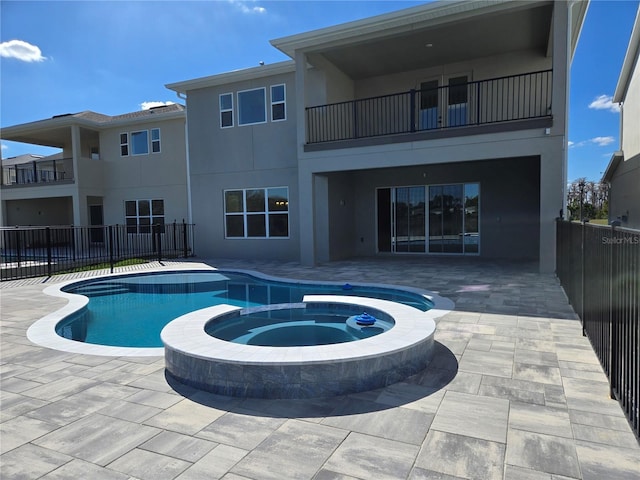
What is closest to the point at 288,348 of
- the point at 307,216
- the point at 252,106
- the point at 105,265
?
the point at 307,216

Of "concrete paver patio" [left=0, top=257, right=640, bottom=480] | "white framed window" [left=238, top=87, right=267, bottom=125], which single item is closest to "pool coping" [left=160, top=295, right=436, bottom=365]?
"concrete paver patio" [left=0, top=257, right=640, bottom=480]

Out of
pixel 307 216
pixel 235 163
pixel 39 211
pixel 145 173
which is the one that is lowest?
pixel 307 216

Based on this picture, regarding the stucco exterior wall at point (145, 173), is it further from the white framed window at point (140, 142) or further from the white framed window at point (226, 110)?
the white framed window at point (226, 110)

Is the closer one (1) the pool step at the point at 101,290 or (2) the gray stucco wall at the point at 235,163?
(1) the pool step at the point at 101,290

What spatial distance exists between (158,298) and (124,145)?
38.5ft

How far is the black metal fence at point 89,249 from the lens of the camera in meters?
11.2

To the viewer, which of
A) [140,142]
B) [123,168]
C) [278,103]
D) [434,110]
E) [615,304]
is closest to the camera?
[615,304]

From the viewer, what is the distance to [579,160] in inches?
1391

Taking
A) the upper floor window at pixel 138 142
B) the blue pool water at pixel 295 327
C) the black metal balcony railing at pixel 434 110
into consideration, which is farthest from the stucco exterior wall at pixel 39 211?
the blue pool water at pixel 295 327

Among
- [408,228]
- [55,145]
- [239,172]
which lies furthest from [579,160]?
[55,145]

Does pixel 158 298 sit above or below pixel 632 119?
below

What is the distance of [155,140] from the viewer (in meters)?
17.4

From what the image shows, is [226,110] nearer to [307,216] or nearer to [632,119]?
[307,216]

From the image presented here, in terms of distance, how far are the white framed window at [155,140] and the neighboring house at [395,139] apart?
3121mm
